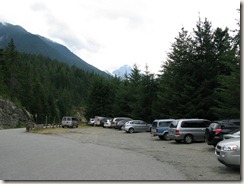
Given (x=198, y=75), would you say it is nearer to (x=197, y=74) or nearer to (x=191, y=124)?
(x=197, y=74)

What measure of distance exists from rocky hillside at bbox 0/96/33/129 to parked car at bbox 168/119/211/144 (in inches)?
2106

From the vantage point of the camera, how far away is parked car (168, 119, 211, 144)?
82.2 ft

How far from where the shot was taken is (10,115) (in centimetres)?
7638

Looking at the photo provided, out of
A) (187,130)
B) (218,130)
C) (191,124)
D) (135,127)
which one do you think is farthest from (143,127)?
(218,130)

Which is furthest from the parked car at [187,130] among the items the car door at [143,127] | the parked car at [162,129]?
the car door at [143,127]

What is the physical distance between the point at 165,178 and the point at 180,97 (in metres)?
29.5

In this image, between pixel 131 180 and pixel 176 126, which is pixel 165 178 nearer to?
pixel 131 180

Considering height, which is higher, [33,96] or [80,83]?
[80,83]

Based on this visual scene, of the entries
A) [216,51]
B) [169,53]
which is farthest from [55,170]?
[169,53]

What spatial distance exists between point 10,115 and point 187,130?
196 feet

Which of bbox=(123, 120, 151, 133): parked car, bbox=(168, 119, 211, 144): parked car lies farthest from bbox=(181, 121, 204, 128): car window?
bbox=(123, 120, 151, 133): parked car

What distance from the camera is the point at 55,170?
1170 centimetres

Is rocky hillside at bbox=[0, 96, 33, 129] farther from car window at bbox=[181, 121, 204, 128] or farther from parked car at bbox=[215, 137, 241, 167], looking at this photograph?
parked car at bbox=[215, 137, 241, 167]

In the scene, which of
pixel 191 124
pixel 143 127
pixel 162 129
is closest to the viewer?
pixel 191 124
